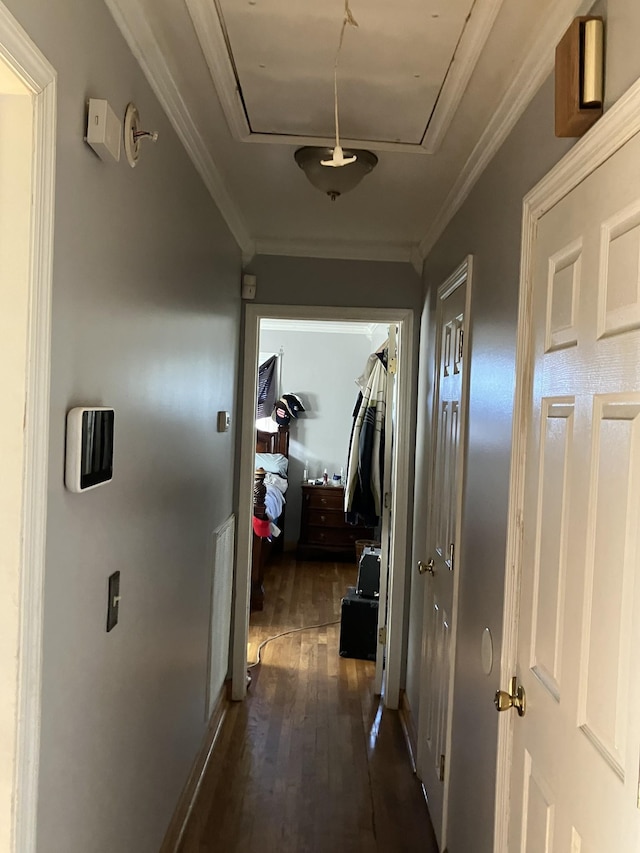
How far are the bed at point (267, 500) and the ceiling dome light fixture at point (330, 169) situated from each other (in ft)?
10.2

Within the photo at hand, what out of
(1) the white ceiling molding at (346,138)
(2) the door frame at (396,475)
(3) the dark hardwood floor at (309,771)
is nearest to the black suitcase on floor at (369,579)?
(3) the dark hardwood floor at (309,771)

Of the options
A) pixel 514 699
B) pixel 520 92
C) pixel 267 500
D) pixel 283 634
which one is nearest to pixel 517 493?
pixel 514 699

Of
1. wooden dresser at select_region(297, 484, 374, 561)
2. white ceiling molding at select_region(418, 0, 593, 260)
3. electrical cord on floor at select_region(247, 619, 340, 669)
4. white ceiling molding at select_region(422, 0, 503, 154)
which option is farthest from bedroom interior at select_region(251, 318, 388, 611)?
white ceiling molding at select_region(422, 0, 503, 154)

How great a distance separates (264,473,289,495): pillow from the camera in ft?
19.7

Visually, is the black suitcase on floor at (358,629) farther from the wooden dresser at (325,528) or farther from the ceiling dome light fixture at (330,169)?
the ceiling dome light fixture at (330,169)

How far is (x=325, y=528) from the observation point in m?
6.26

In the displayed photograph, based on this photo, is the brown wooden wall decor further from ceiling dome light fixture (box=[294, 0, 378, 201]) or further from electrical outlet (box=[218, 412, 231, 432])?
electrical outlet (box=[218, 412, 231, 432])

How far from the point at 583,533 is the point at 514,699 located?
53cm

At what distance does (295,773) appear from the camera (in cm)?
267

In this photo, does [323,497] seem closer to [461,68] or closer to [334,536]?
[334,536]

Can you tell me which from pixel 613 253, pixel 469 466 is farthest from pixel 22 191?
pixel 469 466

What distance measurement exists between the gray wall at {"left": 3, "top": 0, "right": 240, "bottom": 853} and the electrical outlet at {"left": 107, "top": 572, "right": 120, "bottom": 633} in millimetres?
27

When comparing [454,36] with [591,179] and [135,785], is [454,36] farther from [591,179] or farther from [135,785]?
[135,785]

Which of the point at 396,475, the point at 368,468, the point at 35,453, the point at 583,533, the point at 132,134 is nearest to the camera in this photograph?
the point at 35,453
